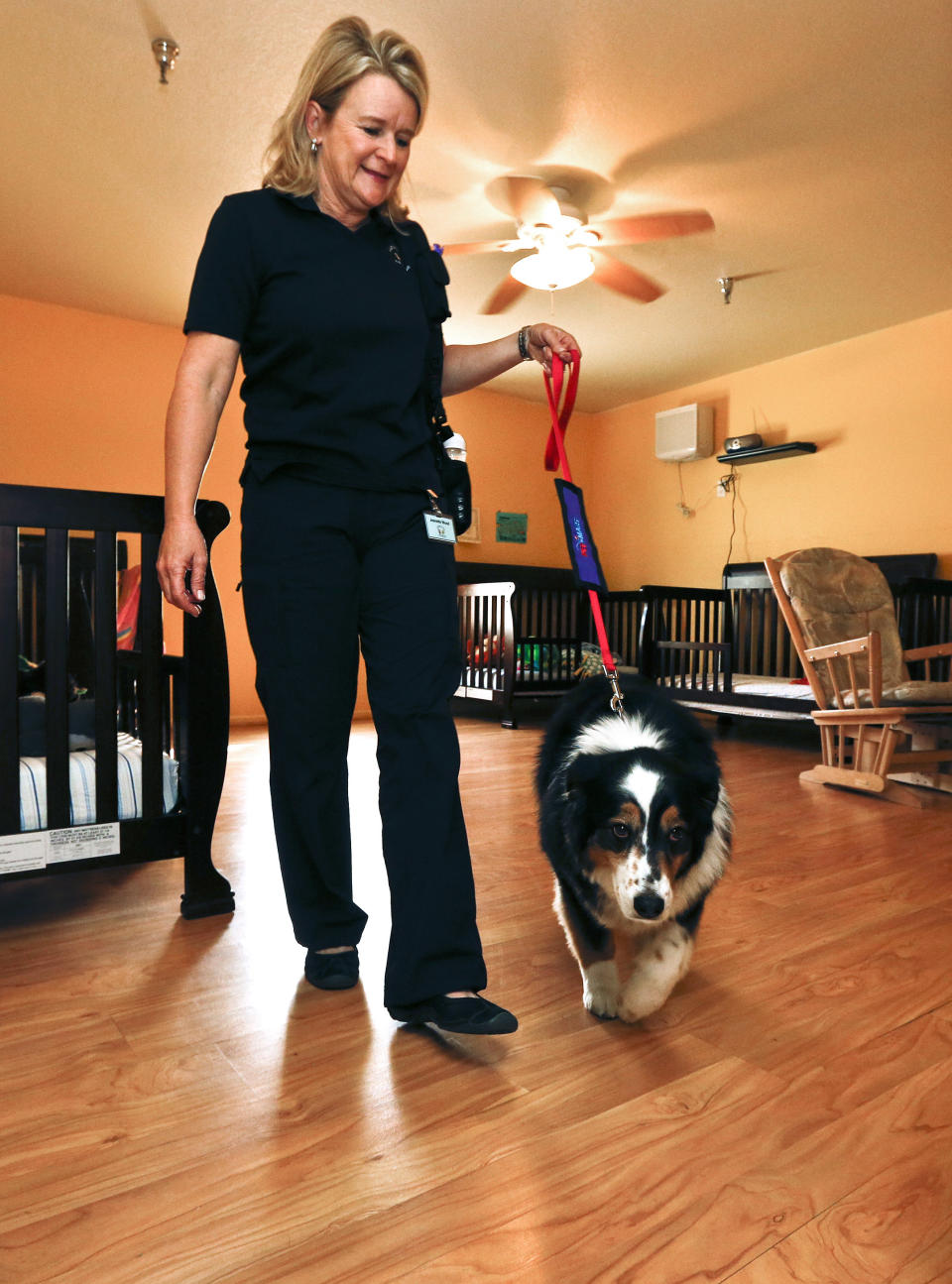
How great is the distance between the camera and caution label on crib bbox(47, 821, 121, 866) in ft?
4.71

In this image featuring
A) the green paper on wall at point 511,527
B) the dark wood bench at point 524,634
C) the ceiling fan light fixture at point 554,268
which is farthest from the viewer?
the green paper on wall at point 511,527

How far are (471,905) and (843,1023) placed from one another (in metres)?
0.55

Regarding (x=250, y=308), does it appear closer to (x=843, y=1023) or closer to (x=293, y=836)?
(x=293, y=836)

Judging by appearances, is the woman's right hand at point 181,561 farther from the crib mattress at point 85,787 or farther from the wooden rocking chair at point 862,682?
the wooden rocking chair at point 862,682

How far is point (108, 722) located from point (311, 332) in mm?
843

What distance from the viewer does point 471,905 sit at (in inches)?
43.6

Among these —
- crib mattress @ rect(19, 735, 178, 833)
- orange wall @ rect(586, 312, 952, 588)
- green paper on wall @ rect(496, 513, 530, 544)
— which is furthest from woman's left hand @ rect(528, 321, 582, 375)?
green paper on wall @ rect(496, 513, 530, 544)

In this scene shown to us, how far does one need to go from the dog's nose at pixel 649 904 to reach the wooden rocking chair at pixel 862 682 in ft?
6.16

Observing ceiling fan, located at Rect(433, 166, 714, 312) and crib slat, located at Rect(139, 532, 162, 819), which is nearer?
crib slat, located at Rect(139, 532, 162, 819)

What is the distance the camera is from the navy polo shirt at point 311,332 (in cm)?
106

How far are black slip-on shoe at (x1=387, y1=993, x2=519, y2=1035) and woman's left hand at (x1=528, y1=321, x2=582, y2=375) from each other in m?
0.90

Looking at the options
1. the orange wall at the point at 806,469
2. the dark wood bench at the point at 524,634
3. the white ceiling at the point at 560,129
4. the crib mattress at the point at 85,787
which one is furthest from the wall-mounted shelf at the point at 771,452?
the crib mattress at the point at 85,787

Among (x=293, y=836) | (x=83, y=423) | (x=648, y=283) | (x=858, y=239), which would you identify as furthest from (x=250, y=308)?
(x=83, y=423)

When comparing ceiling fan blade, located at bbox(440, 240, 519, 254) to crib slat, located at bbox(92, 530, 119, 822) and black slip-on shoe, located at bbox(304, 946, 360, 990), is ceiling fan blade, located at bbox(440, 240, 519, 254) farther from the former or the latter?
black slip-on shoe, located at bbox(304, 946, 360, 990)
